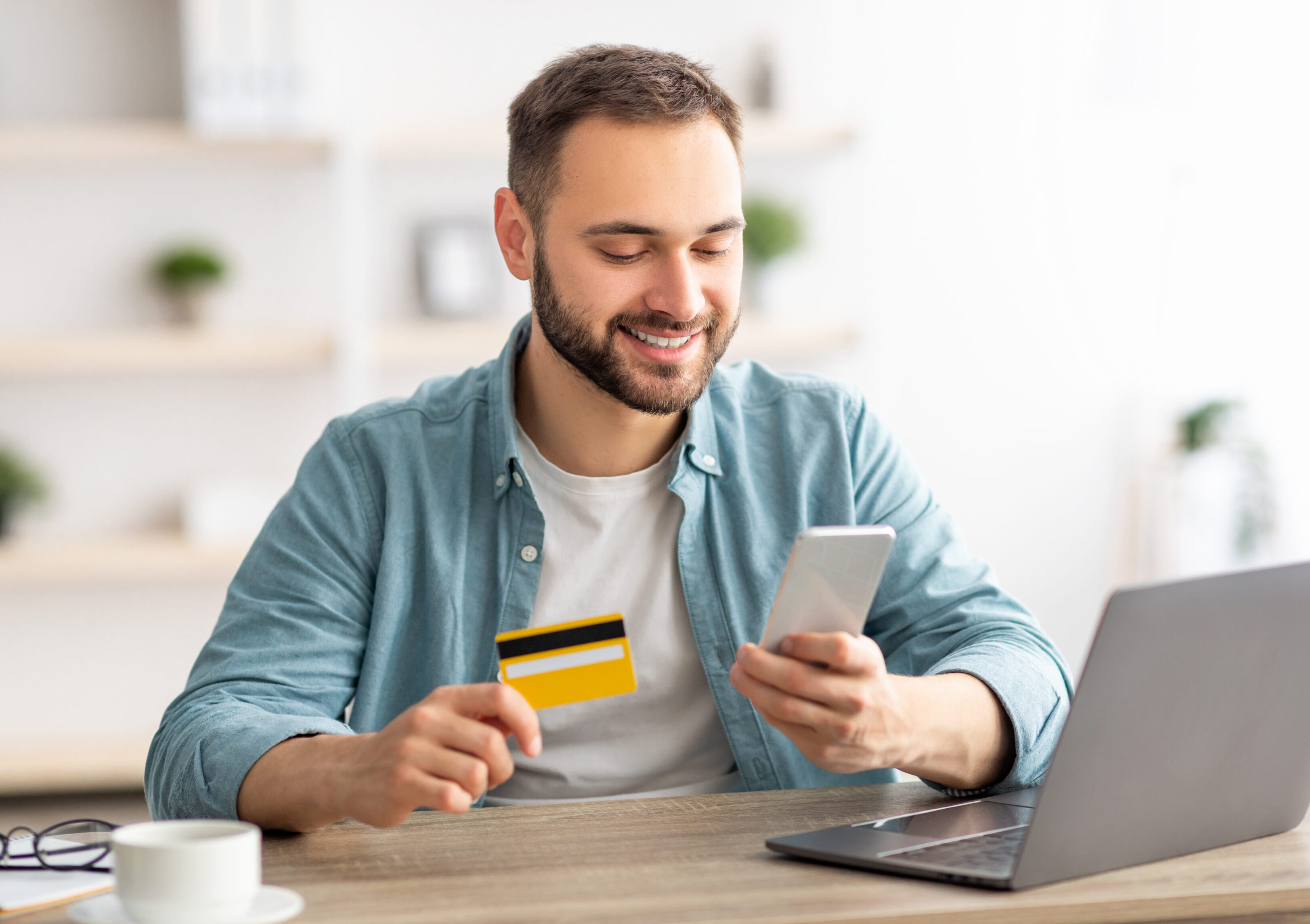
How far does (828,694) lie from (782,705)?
4cm

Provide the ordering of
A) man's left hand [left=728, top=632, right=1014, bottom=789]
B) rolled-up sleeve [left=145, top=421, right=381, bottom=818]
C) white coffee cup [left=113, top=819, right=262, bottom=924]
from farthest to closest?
rolled-up sleeve [left=145, top=421, right=381, bottom=818] → man's left hand [left=728, top=632, right=1014, bottom=789] → white coffee cup [left=113, top=819, right=262, bottom=924]

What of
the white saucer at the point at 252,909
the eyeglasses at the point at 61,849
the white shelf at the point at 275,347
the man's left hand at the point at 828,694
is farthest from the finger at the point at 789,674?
the white shelf at the point at 275,347

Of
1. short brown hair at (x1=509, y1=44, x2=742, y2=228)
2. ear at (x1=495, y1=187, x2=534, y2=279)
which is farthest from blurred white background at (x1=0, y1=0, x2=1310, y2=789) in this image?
short brown hair at (x1=509, y1=44, x2=742, y2=228)

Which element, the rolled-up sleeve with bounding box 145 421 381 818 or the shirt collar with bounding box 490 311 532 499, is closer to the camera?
the rolled-up sleeve with bounding box 145 421 381 818

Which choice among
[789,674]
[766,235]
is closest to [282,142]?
[766,235]

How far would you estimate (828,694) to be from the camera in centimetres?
109

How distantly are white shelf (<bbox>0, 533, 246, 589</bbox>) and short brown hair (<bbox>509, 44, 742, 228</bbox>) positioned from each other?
6.79 feet

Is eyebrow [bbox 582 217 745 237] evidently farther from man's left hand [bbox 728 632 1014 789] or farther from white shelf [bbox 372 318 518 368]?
white shelf [bbox 372 318 518 368]

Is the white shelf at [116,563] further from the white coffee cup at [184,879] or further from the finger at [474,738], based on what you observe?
the white coffee cup at [184,879]

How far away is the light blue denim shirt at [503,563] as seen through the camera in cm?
138

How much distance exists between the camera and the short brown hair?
146 cm

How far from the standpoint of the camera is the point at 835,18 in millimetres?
3861

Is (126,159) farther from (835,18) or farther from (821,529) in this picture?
(821,529)
